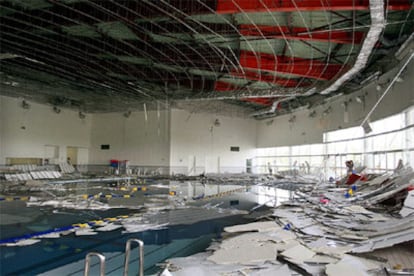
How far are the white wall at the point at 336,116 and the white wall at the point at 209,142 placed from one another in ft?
5.84

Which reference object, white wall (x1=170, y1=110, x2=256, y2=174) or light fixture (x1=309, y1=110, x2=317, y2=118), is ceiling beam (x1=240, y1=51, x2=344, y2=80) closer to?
light fixture (x1=309, y1=110, x2=317, y2=118)

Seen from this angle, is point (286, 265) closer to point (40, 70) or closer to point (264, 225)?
point (264, 225)

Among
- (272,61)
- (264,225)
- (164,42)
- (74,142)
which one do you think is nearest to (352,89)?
(272,61)

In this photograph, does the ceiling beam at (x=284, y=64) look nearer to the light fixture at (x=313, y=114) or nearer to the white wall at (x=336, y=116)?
the white wall at (x=336, y=116)

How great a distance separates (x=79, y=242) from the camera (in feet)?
19.7

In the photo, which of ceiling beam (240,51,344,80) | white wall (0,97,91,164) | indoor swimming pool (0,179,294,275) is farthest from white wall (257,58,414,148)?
white wall (0,97,91,164)

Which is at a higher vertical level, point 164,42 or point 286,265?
point 164,42

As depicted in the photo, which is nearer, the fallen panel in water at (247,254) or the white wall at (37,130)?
the fallen panel in water at (247,254)

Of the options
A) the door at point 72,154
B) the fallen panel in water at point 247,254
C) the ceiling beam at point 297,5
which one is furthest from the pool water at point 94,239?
the door at point 72,154

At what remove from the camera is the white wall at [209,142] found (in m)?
25.9

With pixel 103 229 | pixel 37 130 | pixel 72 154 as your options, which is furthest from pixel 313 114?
pixel 72 154

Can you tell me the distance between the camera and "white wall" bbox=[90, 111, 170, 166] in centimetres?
2586

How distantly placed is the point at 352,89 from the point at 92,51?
14143 mm

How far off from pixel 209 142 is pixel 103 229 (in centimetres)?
2087
